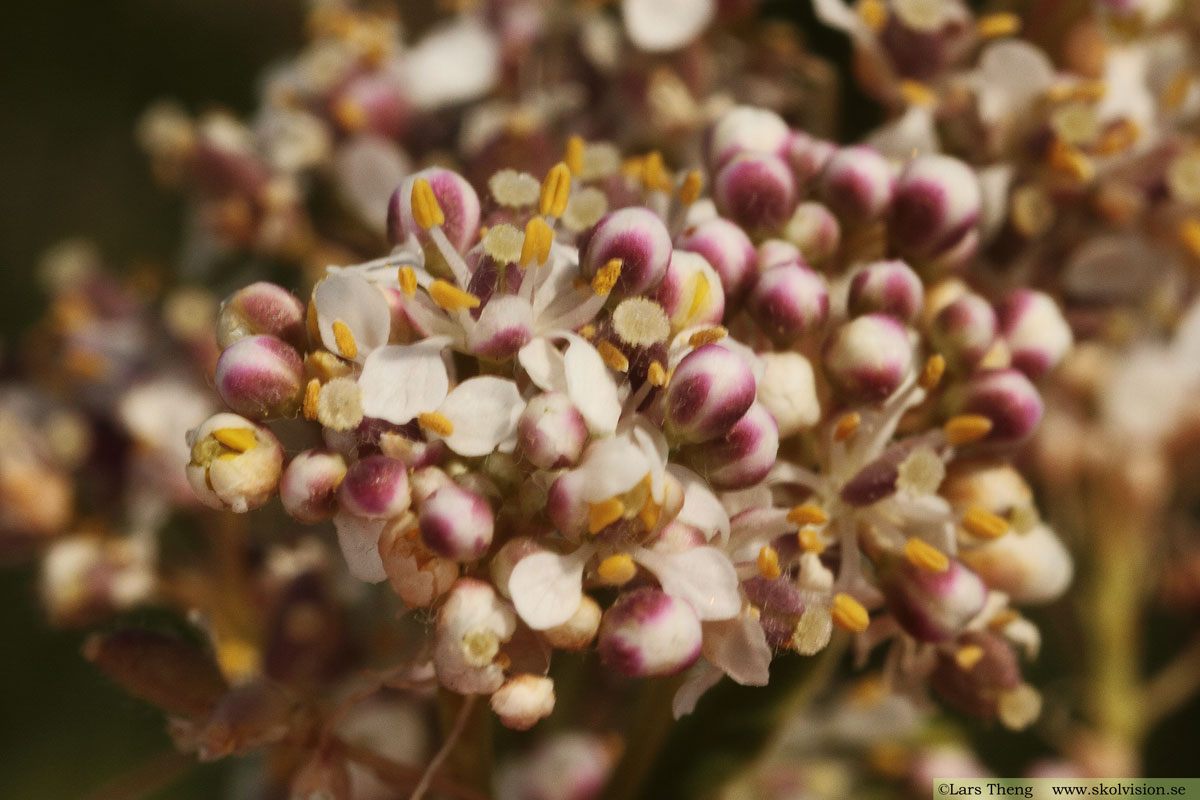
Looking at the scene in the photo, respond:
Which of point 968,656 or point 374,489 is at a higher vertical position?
point 374,489

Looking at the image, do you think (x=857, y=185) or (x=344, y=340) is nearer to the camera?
(x=344, y=340)

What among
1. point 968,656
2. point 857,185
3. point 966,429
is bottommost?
point 968,656

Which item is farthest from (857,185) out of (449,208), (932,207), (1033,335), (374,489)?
(374,489)

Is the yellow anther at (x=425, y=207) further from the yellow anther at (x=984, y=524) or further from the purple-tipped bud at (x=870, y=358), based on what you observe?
the yellow anther at (x=984, y=524)

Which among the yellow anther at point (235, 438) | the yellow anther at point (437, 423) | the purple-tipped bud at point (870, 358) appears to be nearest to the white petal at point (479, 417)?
the yellow anther at point (437, 423)

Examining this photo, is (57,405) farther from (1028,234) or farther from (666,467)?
(1028,234)

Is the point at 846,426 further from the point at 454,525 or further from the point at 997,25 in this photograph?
the point at 997,25

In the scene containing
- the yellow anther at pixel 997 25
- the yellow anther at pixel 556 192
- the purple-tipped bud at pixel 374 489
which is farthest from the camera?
the yellow anther at pixel 997 25

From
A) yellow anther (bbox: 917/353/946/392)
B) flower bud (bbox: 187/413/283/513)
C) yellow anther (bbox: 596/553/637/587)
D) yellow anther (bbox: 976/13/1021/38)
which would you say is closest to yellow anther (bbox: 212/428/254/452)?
flower bud (bbox: 187/413/283/513)

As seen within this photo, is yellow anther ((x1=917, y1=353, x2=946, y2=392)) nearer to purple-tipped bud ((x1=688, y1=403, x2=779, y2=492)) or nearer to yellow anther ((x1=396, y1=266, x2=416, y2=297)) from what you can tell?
purple-tipped bud ((x1=688, y1=403, x2=779, y2=492))
